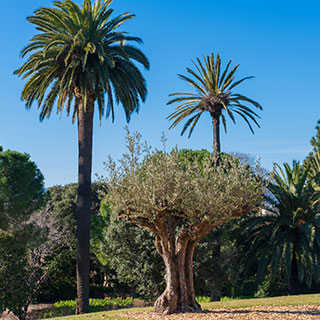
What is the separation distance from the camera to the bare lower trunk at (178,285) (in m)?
13.6

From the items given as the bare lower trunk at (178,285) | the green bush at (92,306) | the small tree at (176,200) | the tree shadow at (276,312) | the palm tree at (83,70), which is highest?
the palm tree at (83,70)

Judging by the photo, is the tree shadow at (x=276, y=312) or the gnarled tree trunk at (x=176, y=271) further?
the gnarled tree trunk at (x=176, y=271)

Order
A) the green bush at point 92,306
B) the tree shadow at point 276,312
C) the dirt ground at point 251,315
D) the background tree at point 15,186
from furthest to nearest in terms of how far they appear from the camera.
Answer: the green bush at point 92,306 → the background tree at point 15,186 → the tree shadow at point 276,312 → the dirt ground at point 251,315

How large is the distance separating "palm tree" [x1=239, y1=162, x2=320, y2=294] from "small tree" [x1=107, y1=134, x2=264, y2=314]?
875 centimetres

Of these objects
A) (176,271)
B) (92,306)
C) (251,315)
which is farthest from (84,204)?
(251,315)

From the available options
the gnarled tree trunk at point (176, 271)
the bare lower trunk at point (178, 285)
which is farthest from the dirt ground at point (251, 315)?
the gnarled tree trunk at point (176, 271)

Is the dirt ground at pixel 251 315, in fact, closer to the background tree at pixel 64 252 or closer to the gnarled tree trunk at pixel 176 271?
the gnarled tree trunk at pixel 176 271

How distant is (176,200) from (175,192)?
310 mm

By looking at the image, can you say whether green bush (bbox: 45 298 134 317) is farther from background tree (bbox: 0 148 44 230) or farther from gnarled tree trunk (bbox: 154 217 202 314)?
gnarled tree trunk (bbox: 154 217 202 314)

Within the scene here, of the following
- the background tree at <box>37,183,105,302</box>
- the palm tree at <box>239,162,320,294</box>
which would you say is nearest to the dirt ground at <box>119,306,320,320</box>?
the palm tree at <box>239,162,320,294</box>

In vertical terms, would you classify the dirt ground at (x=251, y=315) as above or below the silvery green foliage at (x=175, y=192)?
below

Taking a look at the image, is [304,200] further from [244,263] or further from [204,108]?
[204,108]

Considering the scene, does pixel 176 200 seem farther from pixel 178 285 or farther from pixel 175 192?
pixel 178 285

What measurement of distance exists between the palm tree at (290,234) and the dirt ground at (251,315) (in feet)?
25.0
